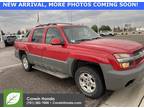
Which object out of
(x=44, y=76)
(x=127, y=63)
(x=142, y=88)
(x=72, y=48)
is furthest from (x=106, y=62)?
(x=44, y=76)

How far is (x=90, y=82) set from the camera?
440 cm

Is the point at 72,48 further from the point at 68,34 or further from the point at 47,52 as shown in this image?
the point at 47,52

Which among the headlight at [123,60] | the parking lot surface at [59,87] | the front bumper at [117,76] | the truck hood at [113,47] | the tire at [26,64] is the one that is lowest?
the parking lot surface at [59,87]

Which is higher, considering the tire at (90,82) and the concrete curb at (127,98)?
the tire at (90,82)

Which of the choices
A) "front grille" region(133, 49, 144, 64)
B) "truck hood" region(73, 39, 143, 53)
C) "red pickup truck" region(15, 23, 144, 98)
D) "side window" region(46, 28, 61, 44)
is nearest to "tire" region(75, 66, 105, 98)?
"red pickup truck" region(15, 23, 144, 98)

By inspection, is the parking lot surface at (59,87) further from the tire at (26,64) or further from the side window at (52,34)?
the side window at (52,34)

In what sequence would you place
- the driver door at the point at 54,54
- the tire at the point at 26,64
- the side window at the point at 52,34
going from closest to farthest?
the driver door at the point at 54,54
the side window at the point at 52,34
the tire at the point at 26,64

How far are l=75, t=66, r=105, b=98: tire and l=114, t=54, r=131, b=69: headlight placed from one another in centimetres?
61

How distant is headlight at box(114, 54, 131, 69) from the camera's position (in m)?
3.87

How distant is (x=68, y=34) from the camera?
5.20 meters

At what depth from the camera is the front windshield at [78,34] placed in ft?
16.8

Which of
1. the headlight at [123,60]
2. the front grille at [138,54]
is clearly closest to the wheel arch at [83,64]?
the headlight at [123,60]

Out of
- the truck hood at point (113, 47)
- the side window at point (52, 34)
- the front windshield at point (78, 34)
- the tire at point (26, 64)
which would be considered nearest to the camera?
the truck hood at point (113, 47)

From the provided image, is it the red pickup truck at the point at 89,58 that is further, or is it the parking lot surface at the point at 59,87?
the parking lot surface at the point at 59,87
